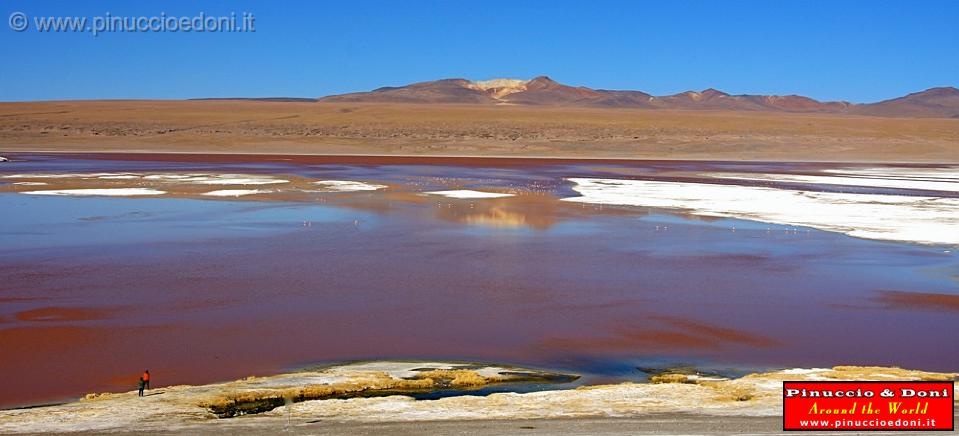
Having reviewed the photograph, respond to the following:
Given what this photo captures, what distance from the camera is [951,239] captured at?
2170 cm

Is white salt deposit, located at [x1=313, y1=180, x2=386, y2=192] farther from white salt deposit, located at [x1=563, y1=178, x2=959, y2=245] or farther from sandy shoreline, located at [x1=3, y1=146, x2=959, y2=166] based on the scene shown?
sandy shoreline, located at [x1=3, y1=146, x2=959, y2=166]

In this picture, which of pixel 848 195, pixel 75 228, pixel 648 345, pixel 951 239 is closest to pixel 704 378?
pixel 648 345

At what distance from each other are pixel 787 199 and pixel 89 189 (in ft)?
71.2

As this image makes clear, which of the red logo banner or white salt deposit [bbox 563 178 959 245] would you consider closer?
the red logo banner

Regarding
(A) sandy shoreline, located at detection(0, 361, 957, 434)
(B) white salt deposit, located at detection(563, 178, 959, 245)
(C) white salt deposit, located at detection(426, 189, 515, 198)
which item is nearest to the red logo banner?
(A) sandy shoreline, located at detection(0, 361, 957, 434)

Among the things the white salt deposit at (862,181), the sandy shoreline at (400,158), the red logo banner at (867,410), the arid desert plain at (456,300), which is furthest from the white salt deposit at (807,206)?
the sandy shoreline at (400,158)

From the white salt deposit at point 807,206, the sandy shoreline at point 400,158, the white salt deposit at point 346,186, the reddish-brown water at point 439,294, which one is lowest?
the reddish-brown water at point 439,294

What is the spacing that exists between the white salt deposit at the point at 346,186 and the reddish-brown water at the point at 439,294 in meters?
8.24

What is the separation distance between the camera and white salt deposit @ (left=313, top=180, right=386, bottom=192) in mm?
34219

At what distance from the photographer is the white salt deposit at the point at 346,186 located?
112 feet

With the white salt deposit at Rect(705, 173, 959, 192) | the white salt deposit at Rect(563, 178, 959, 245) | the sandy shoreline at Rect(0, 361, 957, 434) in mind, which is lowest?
the sandy shoreline at Rect(0, 361, 957, 434)

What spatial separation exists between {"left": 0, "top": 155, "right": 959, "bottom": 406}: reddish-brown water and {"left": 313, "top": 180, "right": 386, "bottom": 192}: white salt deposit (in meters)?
8.24

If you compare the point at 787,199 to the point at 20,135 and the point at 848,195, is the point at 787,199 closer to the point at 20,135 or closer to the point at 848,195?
the point at 848,195

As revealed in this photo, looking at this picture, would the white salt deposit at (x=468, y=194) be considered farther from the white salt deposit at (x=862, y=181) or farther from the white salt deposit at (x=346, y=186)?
the white salt deposit at (x=862, y=181)
